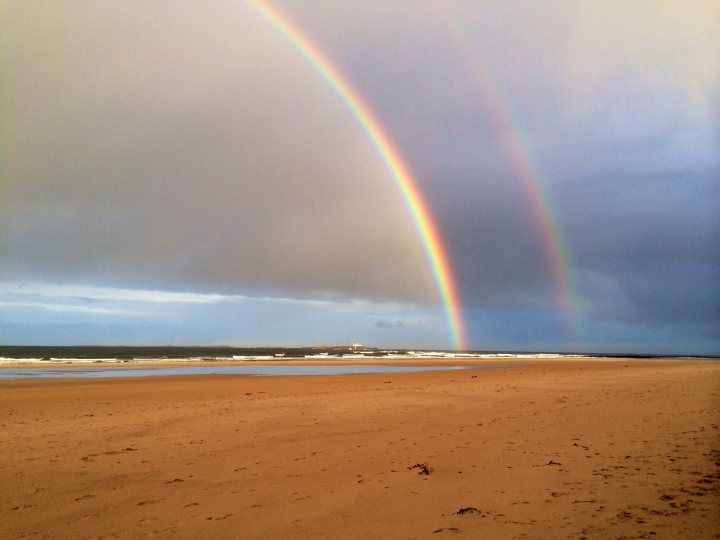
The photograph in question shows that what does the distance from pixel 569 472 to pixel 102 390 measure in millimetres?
23516

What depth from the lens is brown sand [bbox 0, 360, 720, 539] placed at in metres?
6.54

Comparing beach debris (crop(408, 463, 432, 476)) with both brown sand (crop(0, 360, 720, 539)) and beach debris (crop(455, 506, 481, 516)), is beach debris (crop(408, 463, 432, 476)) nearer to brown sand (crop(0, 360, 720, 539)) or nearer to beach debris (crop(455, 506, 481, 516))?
brown sand (crop(0, 360, 720, 539))

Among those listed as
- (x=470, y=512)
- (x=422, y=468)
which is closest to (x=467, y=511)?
(x=470, y=512)

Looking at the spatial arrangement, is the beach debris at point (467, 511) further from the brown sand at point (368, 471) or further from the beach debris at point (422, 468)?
the beach debris at point (422, 468)

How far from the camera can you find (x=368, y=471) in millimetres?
9141

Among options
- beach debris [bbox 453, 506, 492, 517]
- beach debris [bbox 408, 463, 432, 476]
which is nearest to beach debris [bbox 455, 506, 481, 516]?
beach debris [bbox 453, 506, 492, 517]

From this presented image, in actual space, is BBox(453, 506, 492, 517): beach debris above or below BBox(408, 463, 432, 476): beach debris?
below

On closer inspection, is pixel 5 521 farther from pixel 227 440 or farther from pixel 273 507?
pixel 227 440

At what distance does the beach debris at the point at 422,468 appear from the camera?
29.1ft

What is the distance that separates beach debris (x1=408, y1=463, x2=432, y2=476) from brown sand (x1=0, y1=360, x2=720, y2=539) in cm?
10

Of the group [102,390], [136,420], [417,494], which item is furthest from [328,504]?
[102,390]

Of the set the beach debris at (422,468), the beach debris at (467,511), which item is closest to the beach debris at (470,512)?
the beach debris at (467,511)

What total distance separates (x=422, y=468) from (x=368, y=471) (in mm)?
994

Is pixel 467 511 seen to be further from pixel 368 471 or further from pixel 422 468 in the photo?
pixel 368 471
